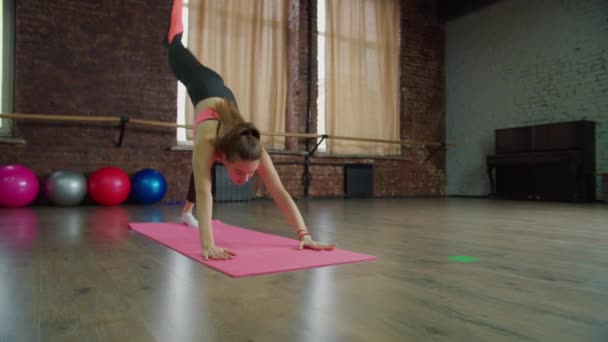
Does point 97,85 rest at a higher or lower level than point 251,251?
higher

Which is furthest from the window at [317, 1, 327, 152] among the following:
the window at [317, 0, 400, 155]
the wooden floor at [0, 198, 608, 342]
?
the wooden floor at [0, 198, 608, 342]

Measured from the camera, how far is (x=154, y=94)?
17.1 feet

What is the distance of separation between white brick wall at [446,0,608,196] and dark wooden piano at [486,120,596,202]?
328mm

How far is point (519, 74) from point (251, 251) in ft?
20.7

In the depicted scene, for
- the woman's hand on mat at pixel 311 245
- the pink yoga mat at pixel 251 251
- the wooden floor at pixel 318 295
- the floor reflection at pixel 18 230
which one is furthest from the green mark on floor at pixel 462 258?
the floor reflection at pixel 18 230

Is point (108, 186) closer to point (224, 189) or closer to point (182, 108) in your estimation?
point (224, 189)

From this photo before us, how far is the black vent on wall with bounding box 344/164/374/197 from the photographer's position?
6559mm

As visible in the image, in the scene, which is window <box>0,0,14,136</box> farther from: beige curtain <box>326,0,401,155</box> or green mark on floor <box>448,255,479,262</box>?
green mark on floor <box>448,255,479,262</box>

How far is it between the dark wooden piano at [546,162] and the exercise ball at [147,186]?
4649 mm

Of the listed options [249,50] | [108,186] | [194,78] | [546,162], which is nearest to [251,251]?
[194,78]

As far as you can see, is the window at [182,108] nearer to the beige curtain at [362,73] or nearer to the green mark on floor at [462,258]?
the beige curtain at [362,73]

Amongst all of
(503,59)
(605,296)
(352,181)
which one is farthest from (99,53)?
(503,59)

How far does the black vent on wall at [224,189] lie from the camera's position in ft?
17.1

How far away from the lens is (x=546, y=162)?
18.7ft
